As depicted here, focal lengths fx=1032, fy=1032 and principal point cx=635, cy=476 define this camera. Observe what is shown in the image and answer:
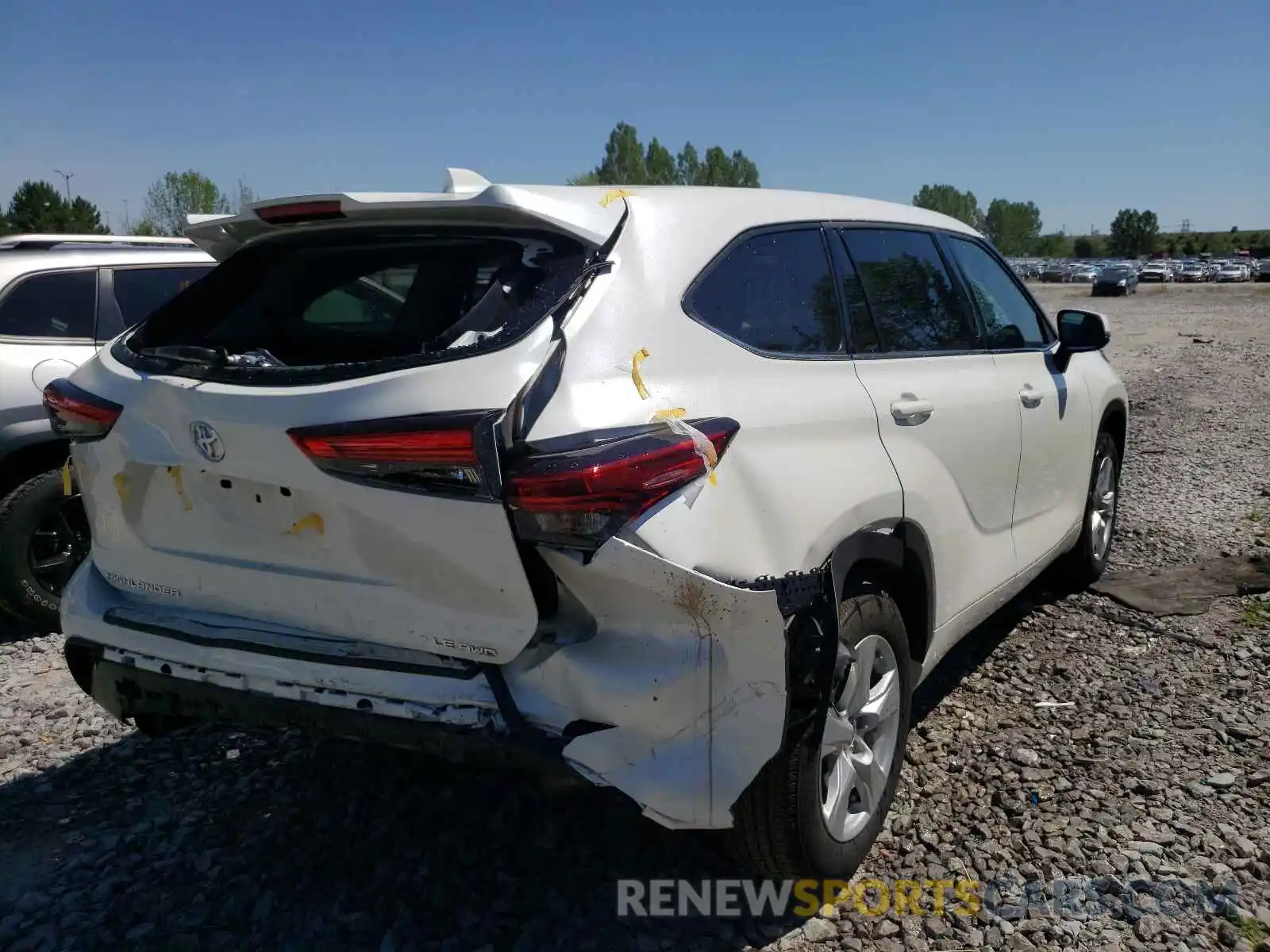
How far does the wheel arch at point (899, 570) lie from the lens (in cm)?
256

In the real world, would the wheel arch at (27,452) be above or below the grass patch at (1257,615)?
above

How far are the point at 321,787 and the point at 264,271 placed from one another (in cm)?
164

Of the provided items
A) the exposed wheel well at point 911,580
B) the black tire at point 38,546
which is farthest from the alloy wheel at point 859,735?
the black tire at point 38,546

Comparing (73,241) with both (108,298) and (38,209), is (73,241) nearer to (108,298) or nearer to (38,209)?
(108,298)

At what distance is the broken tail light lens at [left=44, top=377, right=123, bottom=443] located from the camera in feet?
8.60

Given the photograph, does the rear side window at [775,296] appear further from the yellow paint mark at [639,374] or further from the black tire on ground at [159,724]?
the black tire on ground at [159,724]

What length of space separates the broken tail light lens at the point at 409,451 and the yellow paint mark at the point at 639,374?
36 cm

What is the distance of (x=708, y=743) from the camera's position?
2.22 m

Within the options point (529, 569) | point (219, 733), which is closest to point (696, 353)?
point (529, 569)

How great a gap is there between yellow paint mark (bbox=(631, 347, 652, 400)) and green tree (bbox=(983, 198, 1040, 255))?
518 ft

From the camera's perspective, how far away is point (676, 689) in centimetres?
219

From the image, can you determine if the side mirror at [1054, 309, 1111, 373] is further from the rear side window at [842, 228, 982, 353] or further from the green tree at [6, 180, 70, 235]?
the green tree at [6, 180, 70, 235]

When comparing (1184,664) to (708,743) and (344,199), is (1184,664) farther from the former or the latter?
(344,199)

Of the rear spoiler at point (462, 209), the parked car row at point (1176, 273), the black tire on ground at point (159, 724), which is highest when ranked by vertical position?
the rear spoiler at point (462, 209)
